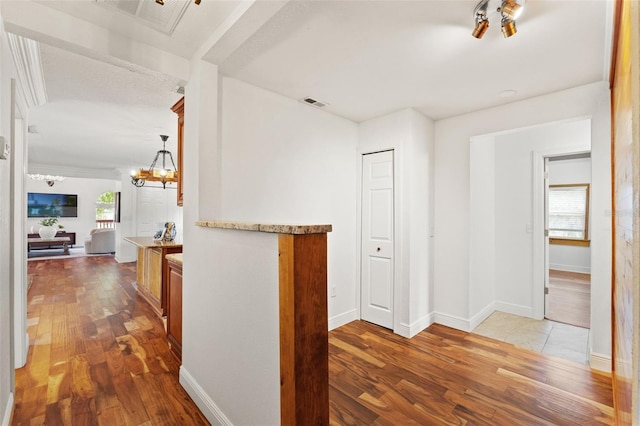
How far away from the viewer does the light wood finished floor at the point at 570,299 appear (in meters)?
3.45

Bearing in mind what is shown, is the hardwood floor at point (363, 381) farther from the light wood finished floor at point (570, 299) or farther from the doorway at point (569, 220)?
the doorway at point (569, 220)

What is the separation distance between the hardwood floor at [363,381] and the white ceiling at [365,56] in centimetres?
230

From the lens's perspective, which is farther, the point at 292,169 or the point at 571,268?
the point at 571,268

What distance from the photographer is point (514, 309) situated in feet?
11.9

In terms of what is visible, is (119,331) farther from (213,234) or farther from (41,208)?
(41,208)

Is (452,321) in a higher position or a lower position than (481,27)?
lower

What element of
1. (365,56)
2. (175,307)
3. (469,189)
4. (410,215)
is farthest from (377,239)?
(175,307)

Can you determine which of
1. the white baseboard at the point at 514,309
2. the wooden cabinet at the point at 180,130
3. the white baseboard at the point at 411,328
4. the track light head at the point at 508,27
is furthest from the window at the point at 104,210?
the track light head at the point at 508,27

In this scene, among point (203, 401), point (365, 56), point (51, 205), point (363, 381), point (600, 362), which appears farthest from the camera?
point (51, 205)

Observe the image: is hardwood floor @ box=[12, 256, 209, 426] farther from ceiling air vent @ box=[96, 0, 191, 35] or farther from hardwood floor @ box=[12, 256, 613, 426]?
ceiling air vent @ box=[96, 0, 191, 35]

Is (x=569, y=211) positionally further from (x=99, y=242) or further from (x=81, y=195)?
(x=81, y=195)

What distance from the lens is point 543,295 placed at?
11.3ft

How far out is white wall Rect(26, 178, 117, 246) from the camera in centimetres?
1007

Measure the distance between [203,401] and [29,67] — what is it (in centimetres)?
289
